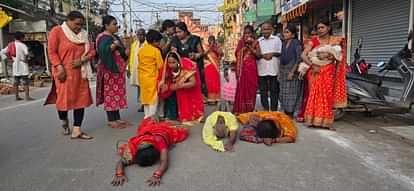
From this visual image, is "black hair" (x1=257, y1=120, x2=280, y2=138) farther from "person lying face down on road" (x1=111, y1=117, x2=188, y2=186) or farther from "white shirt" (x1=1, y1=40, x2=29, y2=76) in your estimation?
"white shirt" (x1=1, y1=40, x2=29, y2=76)

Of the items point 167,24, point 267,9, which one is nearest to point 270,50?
point 167,24

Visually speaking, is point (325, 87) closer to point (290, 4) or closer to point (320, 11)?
point (320, 11)

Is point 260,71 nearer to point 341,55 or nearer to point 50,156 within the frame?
point 341,55

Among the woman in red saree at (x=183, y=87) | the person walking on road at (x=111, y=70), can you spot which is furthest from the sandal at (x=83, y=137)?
the woman in red saree at (x=183, y=87)

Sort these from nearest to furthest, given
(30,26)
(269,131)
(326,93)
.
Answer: (269,131) < (326,93) < (30,26)

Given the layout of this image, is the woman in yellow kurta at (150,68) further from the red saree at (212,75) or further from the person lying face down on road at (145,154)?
the red saree at (212,75)

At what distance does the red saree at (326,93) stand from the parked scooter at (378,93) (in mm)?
612

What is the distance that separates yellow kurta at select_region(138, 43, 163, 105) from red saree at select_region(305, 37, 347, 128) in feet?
7.61

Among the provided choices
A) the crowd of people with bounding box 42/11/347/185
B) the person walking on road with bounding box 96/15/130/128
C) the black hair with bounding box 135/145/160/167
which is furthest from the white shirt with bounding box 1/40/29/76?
the black hair with bounding box 135/145/160/167

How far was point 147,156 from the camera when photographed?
3412mm

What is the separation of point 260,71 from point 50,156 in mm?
3574

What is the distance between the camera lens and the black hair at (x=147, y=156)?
3.41 metres

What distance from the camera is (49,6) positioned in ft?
70.0

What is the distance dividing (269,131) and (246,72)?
1.92m
